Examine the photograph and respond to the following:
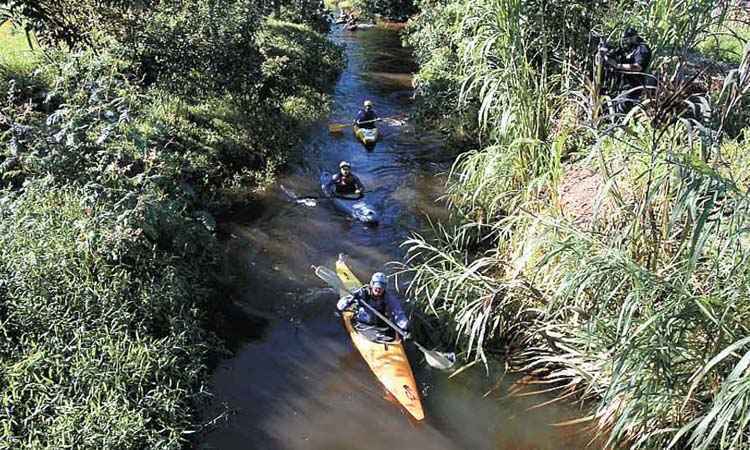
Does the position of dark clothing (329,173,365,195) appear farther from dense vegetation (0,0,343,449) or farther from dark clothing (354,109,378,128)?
dark clothing (354,109,378,128)

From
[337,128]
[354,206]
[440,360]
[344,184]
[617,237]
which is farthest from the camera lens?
[337,128]

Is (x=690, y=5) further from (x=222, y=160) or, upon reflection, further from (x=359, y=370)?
(x=222, y=160)

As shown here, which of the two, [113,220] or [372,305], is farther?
[372,305]

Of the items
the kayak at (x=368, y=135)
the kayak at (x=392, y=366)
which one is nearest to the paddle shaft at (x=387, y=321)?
the kayak at (x=392, y=366)

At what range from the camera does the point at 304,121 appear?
12984 millimetres

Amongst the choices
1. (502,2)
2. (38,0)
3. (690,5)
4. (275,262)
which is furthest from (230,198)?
(690,5)

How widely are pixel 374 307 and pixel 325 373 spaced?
0.88 metres

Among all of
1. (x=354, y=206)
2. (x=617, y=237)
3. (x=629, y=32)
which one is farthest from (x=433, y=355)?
(x=629, y=32)

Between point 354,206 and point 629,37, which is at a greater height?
point 629,37

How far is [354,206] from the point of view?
952 cm

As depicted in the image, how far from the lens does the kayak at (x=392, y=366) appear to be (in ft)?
19.0

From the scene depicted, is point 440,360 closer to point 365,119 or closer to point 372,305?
point 372,305

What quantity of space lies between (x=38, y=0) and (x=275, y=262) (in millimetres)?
4527

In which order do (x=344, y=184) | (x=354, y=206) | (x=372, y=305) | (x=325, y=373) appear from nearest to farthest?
(x=325, y=373) → (x=372, y=305) → (x=354, y=206) → (x=344, y=184)
